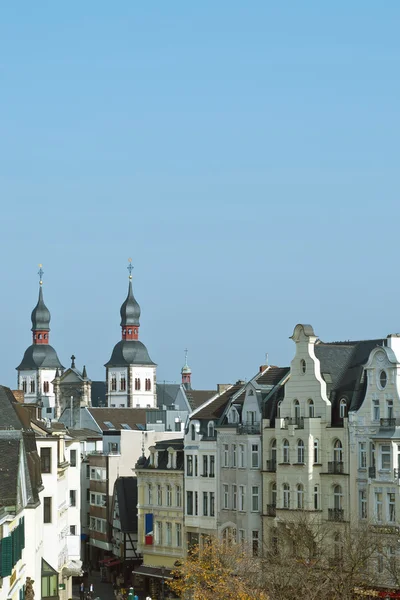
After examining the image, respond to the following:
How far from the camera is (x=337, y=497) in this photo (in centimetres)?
9012

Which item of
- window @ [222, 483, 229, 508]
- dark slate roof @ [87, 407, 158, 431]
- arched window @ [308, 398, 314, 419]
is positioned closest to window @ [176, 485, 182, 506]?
window @ [222, 483, 229, 508]

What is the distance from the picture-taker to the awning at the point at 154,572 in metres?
107

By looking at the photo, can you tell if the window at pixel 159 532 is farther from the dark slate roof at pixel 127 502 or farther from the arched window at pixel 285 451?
the arched window at pixel 285 451

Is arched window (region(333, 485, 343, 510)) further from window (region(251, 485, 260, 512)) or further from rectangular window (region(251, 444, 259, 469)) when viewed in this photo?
rectangular window (region(251, 444, 259, 469))

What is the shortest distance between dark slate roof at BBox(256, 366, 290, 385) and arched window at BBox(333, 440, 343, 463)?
995 cm

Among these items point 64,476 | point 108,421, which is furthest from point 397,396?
point 108,421

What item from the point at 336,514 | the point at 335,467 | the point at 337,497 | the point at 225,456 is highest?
the point at 225,456

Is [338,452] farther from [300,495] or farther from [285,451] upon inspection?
→ [285,451]

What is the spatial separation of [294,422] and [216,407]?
13.2 metres

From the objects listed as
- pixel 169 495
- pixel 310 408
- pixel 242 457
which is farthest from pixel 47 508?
pixel 169 495

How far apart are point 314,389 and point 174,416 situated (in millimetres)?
43185

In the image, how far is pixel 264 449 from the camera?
96750 mm

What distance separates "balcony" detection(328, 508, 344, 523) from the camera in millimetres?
89062

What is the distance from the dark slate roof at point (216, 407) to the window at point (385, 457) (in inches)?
796
